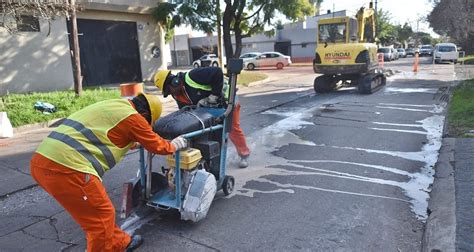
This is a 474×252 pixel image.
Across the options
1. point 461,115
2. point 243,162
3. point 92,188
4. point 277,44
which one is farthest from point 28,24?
point 277,44

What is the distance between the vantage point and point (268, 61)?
113 ft

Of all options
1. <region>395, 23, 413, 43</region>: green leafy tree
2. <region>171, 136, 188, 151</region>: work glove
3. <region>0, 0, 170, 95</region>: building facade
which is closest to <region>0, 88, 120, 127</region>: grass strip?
<region>0, 0, 170, 95</region>: building facade

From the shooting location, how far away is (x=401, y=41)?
78562mm

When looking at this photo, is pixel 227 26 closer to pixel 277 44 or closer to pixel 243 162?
pixel 243 162

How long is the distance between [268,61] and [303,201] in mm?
30533

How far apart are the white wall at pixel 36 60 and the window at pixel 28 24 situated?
139mm

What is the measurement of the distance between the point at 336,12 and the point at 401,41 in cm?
3440

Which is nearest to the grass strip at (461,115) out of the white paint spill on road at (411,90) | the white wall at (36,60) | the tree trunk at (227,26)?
the white paint spill on road at (411,90)

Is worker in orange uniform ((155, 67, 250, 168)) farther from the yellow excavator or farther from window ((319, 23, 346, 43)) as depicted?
window ((319, 23, 346, 43))

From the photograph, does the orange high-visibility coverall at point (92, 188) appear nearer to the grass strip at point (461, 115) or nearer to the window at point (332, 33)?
the grass strip at point (461, 115)

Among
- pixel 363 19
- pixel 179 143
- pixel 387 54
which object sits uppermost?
pixel 363 19

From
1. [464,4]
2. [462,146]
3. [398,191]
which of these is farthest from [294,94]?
[398,191]

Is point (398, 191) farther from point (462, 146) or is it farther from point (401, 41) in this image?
point (401, 41)

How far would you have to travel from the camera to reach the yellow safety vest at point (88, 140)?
2.86 metres
